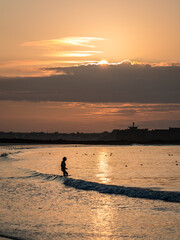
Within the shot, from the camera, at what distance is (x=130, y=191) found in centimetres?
2667

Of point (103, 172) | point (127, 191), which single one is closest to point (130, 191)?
point (127, 191)

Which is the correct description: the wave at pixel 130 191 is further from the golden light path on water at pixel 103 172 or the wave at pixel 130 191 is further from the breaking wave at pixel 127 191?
the golden light path on water at pixel 103 172

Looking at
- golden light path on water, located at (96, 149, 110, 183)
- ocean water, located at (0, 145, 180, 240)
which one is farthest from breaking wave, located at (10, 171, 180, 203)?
golden light path on water, located at (96, 149, 110, 183)

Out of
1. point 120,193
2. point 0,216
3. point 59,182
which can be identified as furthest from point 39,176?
point 0,216

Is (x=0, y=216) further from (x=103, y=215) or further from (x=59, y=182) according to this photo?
(x=59, y=182)

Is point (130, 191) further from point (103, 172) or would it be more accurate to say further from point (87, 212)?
point (103, 172)

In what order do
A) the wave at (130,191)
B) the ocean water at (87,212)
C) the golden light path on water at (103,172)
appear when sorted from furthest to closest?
the golden light path on water at (103,172) → the wave at (130,191) → the ocean water at (87,212)

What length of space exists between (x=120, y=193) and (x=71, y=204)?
5.78 m

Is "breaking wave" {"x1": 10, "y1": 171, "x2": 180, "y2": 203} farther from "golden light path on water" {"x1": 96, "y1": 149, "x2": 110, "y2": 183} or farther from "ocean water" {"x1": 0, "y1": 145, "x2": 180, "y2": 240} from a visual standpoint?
"golden light path on water" {"x1": 96, "y1": 149, "x2": 110, "y2": 183}

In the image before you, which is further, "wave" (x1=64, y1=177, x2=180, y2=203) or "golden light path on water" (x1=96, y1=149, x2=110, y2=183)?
"golden light path on water" (x1=96, y1=149, x2=110, y2=183)

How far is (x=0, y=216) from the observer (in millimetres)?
18531

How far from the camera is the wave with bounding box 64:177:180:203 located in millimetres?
24297

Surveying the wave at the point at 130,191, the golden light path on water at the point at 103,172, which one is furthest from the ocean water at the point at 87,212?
the golden light path on water at the point at 103,172

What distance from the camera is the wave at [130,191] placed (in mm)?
24297
